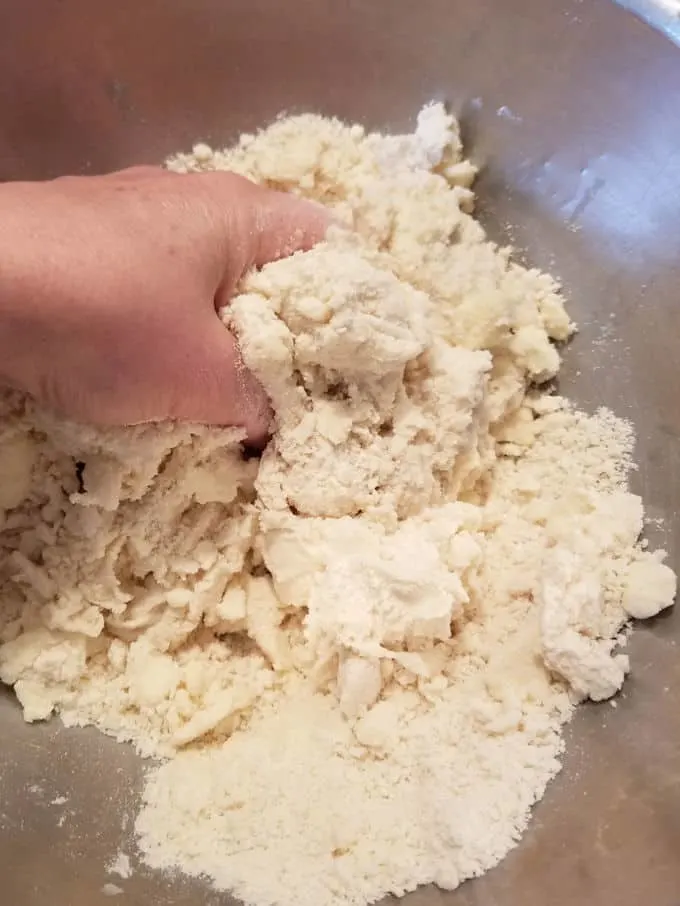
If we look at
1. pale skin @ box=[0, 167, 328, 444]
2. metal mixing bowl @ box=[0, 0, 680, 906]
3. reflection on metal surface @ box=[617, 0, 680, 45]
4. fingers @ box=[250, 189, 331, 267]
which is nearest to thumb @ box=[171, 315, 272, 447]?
pale skin @ box=[0, 167, 328, 444]

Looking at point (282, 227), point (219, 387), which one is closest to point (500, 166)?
point (282, 227)

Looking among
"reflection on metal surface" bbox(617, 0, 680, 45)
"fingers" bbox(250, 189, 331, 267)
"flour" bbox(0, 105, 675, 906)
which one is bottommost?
"flour" bbox(0, 105, 675, 906)

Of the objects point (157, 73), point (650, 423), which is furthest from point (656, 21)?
point (157, 73)

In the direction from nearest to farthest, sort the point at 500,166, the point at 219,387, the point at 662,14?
the point at 219,387
the point at 662,14
the point at 500,166

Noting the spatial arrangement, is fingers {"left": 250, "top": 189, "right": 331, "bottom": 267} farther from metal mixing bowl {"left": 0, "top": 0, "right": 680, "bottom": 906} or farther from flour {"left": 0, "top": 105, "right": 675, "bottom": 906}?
metal mixing bowl {"left": 0, "top": 0, "right": 680, "bottom": 906}

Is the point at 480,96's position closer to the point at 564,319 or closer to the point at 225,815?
the point at 564,319

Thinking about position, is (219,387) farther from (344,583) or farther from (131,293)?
(344,583)
